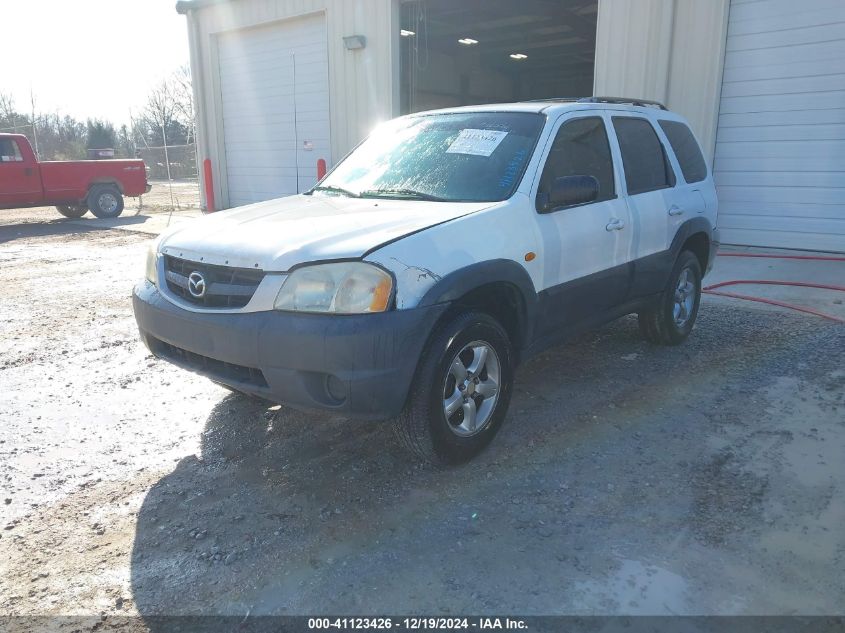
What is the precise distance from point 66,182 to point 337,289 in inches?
591

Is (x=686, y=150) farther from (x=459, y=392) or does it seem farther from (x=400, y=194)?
(x=459, y=392)

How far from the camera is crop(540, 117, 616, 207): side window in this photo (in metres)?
3.98

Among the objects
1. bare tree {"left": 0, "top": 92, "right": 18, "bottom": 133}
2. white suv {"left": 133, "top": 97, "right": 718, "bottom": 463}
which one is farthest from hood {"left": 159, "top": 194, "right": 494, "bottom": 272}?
bare tree {"left": 0, "top": 92, "right": 18, "bottom": 133}

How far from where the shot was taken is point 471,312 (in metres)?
3.34

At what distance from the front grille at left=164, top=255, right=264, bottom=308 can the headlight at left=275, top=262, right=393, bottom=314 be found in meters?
0.20

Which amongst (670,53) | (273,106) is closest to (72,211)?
(273,106)

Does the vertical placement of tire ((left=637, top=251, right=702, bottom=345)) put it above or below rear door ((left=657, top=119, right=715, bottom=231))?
below

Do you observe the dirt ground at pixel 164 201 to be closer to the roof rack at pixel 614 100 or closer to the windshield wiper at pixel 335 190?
the windshield wiper at pixel 335 190

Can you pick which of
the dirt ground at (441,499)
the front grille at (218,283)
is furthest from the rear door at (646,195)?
the front grille at (218,283)

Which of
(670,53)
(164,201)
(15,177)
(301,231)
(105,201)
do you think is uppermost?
(670,53)

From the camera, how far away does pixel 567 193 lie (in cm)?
374

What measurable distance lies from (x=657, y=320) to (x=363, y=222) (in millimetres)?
2869

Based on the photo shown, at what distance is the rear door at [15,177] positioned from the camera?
1427 centimetres

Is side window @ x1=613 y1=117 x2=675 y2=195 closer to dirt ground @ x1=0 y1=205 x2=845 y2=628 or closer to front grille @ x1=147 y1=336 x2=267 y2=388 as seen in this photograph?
dirt ground @ x1=0 y1=205 x2=845 y2=628
